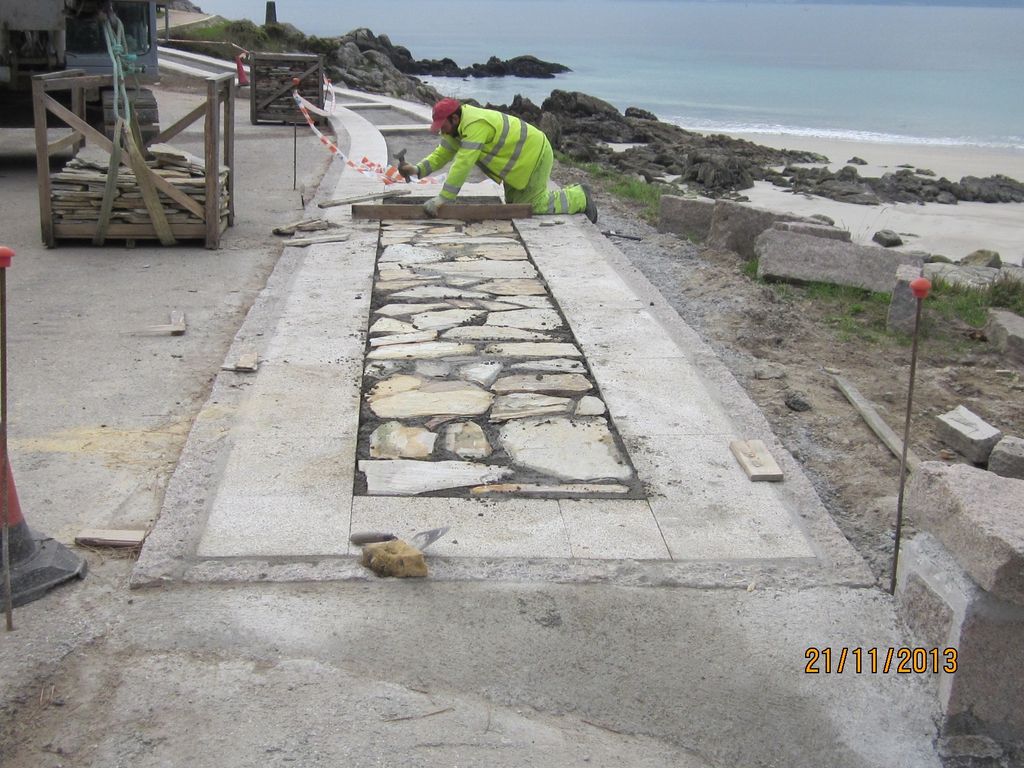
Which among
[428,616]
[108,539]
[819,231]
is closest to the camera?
[428,616]

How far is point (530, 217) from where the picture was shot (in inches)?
427

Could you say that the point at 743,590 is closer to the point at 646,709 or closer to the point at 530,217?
the point at 646,709

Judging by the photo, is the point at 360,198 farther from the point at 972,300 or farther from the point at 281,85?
the point at 281,85

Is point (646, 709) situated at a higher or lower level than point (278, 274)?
lower

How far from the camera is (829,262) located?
29.8ft

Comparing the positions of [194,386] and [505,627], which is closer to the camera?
[505,627]

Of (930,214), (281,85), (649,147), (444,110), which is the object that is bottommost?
(930,214)

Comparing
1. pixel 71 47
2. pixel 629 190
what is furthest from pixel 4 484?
pixel 629 190

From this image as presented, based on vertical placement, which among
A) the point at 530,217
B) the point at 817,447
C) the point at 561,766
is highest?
the point at 530,217

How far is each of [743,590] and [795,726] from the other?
0.74 metres

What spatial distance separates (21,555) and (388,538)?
132cm

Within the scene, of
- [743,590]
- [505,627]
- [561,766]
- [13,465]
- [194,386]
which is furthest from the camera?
[194,386]

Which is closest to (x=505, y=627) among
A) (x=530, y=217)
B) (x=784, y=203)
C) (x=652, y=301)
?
(x=652, y=301)
